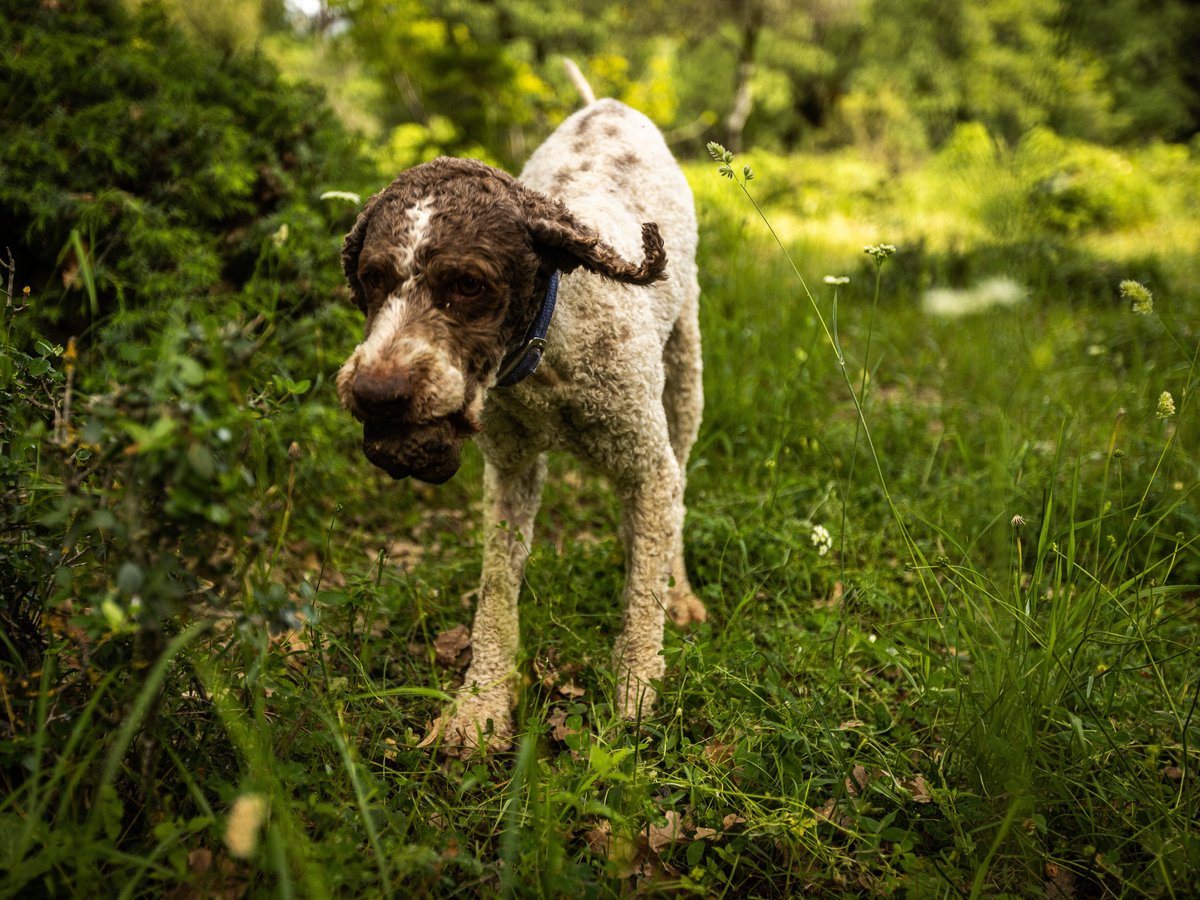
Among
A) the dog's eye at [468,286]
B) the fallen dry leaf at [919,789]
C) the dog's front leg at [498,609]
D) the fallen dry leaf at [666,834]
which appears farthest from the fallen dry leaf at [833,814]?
the dog's eye at [468,286]

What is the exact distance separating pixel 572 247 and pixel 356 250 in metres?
0.62

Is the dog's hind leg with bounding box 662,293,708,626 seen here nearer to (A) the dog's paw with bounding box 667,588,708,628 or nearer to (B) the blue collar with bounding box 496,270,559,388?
(A) the dog's paw with bounding box 667,588,708,628

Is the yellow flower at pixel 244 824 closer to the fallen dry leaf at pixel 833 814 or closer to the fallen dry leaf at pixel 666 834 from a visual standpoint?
the fallen dry leaf at pixel 666 834

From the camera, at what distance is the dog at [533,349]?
1.83m

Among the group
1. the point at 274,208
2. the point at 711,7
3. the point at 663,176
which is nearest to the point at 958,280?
the point at 663,176

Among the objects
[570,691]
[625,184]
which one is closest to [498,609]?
[570,691]

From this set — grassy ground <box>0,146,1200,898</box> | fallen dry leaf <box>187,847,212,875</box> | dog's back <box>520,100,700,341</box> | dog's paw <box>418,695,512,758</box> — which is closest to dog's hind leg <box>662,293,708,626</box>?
dog's back <box>520,100,700,341</box>

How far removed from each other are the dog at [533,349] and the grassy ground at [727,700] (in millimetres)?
143

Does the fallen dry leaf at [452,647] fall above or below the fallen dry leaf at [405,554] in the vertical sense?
above

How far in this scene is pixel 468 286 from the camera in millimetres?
1897

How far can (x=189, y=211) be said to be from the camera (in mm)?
3639

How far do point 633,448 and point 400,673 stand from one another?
1.07 m

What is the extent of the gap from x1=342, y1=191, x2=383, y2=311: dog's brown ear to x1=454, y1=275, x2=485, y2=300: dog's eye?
332 mm

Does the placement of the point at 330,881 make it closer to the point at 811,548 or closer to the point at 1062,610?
the point at 1062,610
